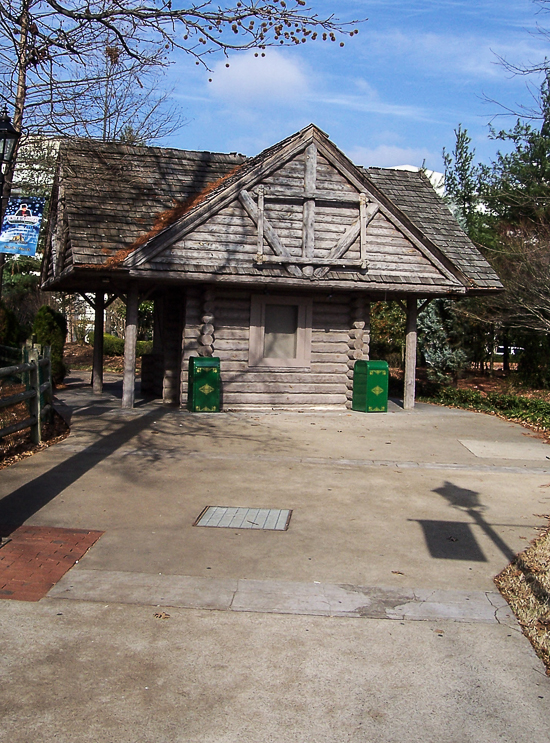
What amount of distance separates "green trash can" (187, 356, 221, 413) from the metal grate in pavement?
704 centimetres

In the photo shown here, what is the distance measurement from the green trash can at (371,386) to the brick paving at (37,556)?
9898 mm

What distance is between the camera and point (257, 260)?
15.2m

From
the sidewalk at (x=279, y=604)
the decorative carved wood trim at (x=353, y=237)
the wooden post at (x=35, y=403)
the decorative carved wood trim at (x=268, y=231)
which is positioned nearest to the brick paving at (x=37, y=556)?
the sidewalk at (x=279, y=604)

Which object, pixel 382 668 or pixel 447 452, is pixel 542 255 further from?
pixel 382 668

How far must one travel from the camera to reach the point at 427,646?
4785 mm

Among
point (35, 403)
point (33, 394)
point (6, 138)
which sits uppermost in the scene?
point (6, 138)

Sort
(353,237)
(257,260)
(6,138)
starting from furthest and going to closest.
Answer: (353,237)
(257,260)
(6,138)

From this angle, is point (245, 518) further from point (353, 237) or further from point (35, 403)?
point (353, 237)

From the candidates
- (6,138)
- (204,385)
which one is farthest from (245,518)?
(204,385)

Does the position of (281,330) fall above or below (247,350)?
above

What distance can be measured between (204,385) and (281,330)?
8.03ft

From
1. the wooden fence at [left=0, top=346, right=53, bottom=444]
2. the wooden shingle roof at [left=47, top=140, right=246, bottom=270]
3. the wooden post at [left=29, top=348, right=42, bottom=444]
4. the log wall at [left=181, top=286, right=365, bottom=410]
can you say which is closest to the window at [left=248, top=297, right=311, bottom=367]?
the log wall at [left=181, top=286, right=365, bottom=410]

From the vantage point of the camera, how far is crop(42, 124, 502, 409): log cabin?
14961 mm

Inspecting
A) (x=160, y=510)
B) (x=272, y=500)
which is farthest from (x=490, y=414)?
(x=160, y=510)
